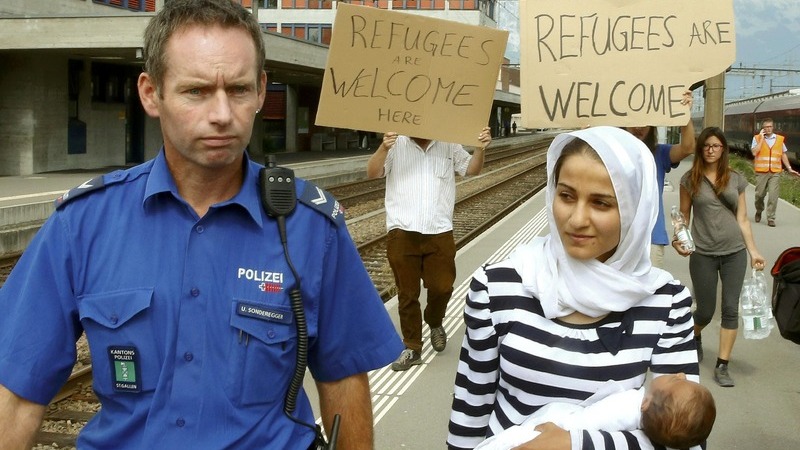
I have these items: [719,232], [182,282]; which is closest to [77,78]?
[719,232]

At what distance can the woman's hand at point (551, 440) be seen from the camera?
7.99 ft

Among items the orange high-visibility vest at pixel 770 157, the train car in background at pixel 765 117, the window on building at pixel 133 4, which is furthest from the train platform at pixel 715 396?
the train car in background at pixel 765 117

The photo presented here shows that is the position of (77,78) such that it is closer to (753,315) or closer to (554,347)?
(753,315)

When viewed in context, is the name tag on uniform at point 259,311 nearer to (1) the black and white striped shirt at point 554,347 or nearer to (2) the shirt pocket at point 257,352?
(2) the shirt pocket at point 257,352

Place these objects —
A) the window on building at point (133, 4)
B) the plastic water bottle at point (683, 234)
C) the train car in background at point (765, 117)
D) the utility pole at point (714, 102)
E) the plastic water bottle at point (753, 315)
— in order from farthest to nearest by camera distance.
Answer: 1. the train car in background at point (765, 117)
2. the window on building at point (133, 4)
3. the utility pole at point (714, 102)
4. the plastic water bottle at point (753, 315)
5. the plastic water bottle at point (683, 234)

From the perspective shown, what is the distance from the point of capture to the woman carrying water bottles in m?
7.05

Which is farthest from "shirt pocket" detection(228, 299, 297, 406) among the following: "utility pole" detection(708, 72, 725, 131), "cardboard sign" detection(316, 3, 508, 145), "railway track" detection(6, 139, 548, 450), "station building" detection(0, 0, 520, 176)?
"station building" detection(0, 0, 520, 176)

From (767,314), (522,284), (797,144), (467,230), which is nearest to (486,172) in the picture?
(797,144)

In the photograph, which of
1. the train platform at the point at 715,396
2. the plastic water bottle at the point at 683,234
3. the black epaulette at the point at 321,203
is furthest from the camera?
the plastic water bottle at the point at 683,234

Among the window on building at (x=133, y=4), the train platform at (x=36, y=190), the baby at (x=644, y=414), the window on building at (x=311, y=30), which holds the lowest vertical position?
the train platform at (x=36, y=190)

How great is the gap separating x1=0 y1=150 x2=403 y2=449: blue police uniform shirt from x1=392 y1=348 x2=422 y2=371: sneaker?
5014 millimetres

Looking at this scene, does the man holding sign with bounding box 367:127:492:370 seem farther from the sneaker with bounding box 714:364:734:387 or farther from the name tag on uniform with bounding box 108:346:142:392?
the name tag on uniform with bounding box 108:346:142:392

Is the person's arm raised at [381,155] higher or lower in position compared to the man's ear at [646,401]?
higher

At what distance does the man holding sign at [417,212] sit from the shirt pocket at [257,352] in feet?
15.6
